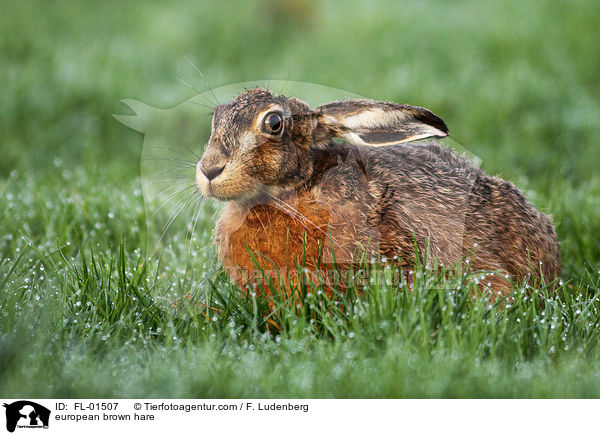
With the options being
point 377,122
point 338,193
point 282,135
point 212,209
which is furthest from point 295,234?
point 212,209

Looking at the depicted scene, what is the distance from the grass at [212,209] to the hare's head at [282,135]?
481 millimetres

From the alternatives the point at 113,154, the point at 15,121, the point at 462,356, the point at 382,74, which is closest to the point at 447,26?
the point at 382,74

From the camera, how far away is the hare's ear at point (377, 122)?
101 inches

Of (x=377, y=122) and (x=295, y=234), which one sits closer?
(x=377, y=122)

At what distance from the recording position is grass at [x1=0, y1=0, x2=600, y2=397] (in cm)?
238

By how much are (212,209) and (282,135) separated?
103 centimetres

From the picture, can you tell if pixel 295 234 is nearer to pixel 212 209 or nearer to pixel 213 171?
pixel 213 171
